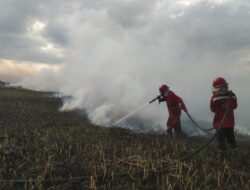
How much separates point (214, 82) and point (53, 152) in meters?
4.69

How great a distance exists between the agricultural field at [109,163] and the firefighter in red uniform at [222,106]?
49 cm

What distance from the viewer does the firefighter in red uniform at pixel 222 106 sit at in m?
12.4

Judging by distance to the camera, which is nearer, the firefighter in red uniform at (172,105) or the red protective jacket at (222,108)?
the red protective jacket at (222,108)

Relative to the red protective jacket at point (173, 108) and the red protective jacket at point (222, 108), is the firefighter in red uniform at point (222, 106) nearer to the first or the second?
the red protective jacket at point (222, 108)

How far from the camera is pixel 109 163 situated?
10297 millimetres

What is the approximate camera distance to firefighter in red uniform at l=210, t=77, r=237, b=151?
40.8 ft

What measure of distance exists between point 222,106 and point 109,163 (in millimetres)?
3919

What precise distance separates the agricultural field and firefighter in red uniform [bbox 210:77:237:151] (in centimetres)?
49

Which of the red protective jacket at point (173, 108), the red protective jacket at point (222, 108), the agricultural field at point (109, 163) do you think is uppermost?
the red protective jacket at point (173, 108)

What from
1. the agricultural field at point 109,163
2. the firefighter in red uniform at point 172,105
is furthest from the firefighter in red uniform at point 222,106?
the firefighter in red uniform at point 172,105

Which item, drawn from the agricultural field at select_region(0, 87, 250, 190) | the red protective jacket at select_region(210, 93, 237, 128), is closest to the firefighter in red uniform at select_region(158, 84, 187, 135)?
the agricultural field at select_region(0, 87, 250, 190)

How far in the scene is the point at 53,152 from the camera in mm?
11438

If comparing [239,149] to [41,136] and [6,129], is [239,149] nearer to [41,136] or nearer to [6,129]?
[41,136]

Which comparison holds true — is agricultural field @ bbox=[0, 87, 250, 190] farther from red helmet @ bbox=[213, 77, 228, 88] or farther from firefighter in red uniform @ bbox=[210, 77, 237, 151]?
red helmet @ bbox=[213, 77, 228, 88]
